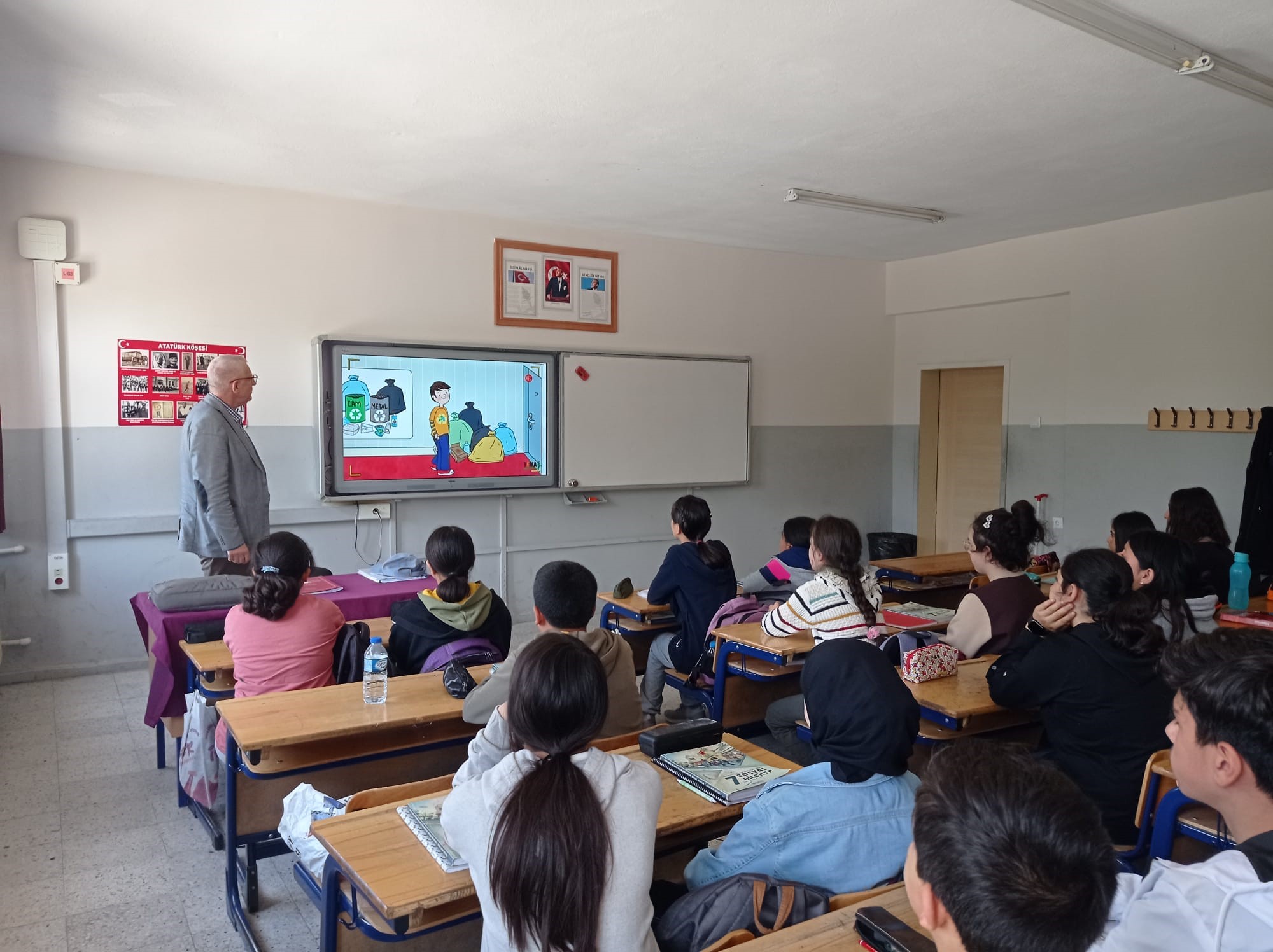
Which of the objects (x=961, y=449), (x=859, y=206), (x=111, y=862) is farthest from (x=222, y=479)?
(x=961, y=449)

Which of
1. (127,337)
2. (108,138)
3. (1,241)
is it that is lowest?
(127,337)

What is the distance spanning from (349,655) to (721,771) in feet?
4.81

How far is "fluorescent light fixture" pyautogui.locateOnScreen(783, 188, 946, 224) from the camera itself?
5.40m

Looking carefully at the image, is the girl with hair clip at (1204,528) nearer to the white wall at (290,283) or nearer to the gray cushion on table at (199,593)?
the white wall at (290,283)

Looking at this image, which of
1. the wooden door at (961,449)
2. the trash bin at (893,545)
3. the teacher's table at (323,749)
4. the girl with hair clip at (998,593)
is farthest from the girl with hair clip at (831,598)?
the trash bin at (893,545)

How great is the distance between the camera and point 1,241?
458cm

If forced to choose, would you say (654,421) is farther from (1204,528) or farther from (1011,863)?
(1011,863)

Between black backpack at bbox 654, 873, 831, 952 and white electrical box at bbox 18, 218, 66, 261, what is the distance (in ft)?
15.6

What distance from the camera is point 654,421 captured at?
21.8 ft

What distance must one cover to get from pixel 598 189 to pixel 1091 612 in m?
3.85

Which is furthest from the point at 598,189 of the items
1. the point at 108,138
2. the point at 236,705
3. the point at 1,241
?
the point at 236,705

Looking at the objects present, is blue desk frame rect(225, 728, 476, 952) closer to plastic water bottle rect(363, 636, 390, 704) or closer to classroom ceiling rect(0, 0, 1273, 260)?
plastic water bottle rect(363, 636, 390, 704)

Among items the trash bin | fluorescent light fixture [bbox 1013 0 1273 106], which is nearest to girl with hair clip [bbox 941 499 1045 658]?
fluorescent light fixture [bbox 1013 0 1273 106]

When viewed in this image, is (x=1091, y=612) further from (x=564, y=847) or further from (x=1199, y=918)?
(x=564, y=847)
